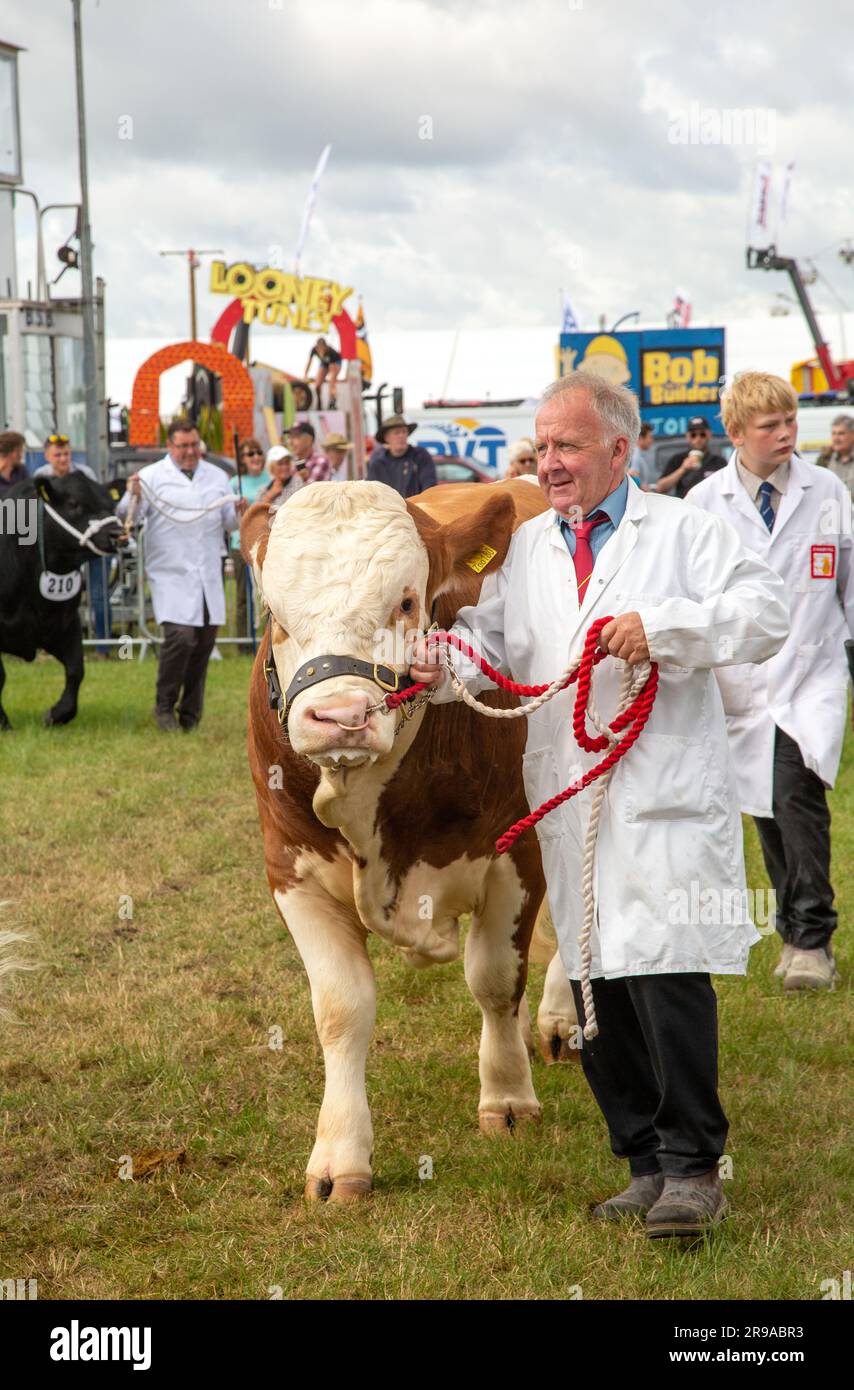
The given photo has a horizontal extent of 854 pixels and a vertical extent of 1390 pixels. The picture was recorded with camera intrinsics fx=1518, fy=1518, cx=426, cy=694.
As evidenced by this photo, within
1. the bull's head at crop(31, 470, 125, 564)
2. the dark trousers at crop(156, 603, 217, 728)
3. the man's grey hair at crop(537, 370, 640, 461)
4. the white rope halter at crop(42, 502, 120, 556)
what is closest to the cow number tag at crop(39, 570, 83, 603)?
the bull's head at crop(31, 470, 125, 564)

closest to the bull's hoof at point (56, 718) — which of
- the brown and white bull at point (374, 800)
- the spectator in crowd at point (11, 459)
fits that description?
the spectator in crowd at point (11, 459)

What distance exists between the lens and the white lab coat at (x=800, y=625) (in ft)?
17.0

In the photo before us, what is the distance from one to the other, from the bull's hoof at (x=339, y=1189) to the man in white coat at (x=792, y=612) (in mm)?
2054

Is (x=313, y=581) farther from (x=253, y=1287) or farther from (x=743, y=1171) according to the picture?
(x=743, y=1171)

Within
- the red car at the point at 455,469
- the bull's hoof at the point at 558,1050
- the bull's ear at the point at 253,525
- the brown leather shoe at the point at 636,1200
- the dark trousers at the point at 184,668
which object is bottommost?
the bull's hoof at the point at 558,1050

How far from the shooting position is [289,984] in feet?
18.4

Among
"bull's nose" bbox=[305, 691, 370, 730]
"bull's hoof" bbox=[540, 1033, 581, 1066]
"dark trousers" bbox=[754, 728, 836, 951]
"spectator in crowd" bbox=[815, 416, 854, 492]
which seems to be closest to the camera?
"bull's nose" bbox=[305, 691, 370, 730]

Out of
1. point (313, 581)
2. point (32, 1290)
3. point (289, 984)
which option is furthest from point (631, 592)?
point (289, 984)

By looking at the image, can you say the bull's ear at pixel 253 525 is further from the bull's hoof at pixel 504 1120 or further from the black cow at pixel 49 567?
the black cow at pixel 49 567

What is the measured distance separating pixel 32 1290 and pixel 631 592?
2.04 m

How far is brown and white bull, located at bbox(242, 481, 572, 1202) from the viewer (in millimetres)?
3256

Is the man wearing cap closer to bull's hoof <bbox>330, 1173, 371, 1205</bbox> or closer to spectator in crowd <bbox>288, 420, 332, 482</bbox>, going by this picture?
spectator in crowd <bbox>288, 420, 332, 482</bbox>

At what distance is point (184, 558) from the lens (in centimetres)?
1104

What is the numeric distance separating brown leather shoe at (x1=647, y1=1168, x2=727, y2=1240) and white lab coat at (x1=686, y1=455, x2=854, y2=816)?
6.29 feet
